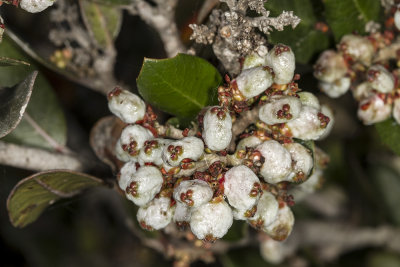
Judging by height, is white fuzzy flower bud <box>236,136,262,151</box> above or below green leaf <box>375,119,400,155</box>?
above

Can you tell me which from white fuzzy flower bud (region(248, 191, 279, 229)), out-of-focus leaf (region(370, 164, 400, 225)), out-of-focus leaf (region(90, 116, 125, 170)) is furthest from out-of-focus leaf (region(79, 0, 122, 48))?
out-of-focus leaf (region(370, 164, 400, 225))

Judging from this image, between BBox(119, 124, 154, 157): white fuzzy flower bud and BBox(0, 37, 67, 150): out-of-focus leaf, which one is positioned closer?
BBox(119, 124, 154, 157): white fuzzy flower bud

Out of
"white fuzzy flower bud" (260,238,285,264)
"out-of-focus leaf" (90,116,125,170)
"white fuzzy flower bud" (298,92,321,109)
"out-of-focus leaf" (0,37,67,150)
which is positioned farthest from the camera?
"white fuzzy flower bud" (260,238,285,264)

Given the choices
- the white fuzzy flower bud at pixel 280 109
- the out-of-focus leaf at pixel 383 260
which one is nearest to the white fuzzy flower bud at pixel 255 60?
the white fuzzy flower bud at pixel 280 109

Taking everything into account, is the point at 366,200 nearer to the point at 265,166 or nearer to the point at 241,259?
the point at 241,259

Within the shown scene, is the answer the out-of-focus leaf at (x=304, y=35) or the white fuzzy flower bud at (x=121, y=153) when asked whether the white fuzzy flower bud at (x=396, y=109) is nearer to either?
the out-of-focus leaf at (x=304, y=35)

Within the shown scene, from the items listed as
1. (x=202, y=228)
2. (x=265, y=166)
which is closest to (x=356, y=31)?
(x=265, y=166)

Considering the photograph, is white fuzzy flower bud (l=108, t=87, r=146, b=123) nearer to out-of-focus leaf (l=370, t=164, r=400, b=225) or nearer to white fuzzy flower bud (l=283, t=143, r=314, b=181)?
white fuzzy flower bud (l=283, t=143, r=314, b=181)
